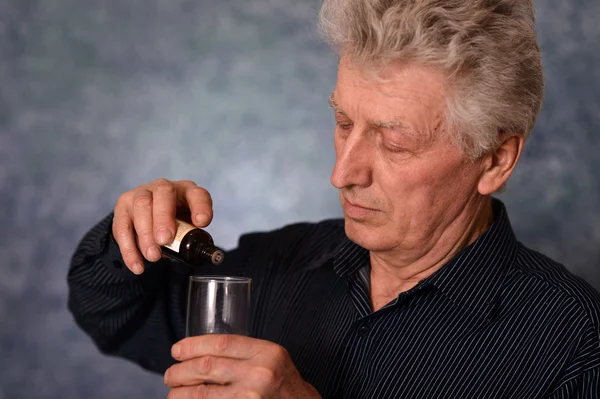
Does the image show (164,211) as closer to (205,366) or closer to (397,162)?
(205,366)

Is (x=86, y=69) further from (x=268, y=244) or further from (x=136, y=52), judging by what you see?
(x=268, y=244)

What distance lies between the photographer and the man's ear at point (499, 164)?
1752 mm

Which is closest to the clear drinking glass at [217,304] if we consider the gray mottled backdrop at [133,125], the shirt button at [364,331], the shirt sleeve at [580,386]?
the shirt button at [364,331]

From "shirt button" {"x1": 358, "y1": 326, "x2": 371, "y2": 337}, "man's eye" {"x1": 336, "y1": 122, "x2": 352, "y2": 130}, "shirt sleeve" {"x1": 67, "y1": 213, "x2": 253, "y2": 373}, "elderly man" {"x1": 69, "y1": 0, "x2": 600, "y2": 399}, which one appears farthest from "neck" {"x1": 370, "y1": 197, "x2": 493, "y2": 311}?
"shirt sleeve" {"x1": 67, "y1": 213, "x2": 253, "y2": 373}

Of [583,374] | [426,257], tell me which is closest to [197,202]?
[426,257]

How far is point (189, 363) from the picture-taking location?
1429 millimetres

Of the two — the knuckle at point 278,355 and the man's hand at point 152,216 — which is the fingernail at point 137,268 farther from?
the knuckle at point 278,355

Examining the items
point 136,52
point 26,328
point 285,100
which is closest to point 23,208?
point 26,328

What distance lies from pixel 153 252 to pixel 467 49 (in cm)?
70

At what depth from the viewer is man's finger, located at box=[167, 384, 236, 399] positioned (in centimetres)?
143

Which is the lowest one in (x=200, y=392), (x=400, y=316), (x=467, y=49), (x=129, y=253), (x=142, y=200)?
(x=200, y=392)

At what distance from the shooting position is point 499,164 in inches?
69.7

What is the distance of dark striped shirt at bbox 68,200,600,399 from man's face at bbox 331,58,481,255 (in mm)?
118

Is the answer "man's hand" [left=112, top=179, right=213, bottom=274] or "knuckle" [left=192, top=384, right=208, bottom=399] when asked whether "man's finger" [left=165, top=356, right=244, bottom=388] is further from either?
"man's hand" [left=112, top=179, right=213, bottom=274]
